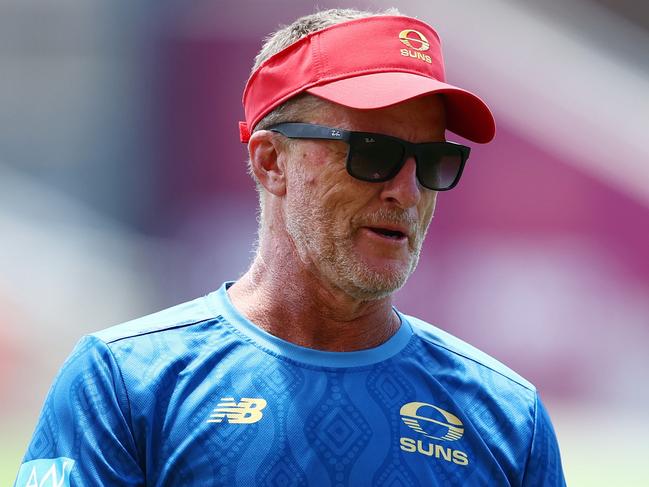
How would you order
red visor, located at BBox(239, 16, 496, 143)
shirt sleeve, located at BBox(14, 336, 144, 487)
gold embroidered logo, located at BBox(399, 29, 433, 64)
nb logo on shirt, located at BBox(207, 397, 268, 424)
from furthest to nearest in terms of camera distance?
gold embroidered logo, located at BBox(399, 29, 433, 64), red visor, located at BBox(239, 16, 496, 143), nb logo on shirt, located at BBox(207, 397, 268, 424), shirt sleeve, located at BBox(14, 336, 144, 487)

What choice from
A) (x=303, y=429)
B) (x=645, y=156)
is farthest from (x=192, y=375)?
(x=645, y=156)

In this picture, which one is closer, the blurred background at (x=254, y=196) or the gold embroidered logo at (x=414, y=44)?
the gold embroidered logo at (x=414, y=44)

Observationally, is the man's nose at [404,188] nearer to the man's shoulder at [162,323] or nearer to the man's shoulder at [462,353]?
the man's shoulder at [462,353]

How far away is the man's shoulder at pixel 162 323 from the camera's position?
200 cm

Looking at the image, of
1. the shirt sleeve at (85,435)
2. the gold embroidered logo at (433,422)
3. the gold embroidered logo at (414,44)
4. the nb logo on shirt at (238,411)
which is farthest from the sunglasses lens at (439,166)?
the shirt sleeve at (85,435)

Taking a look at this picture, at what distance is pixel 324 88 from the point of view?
213cm

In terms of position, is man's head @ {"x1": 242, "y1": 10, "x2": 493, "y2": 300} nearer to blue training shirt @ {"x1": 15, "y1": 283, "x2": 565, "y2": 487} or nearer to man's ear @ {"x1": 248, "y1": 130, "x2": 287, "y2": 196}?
man's ear @ {"x1": 248, "y1": 130, "x2": 287, "y2": 196}

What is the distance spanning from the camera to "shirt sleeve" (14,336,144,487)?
179cm

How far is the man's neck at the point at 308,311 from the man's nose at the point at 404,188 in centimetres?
25

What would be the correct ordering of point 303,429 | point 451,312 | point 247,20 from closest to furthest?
point 303,429
point 451,312
point 247,20

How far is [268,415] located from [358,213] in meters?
0.51

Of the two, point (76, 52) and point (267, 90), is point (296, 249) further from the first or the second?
point (76, 52)

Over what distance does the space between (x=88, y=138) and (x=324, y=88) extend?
15.6ft

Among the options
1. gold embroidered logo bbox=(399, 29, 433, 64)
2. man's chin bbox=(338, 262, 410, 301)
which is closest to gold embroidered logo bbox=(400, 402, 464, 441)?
man's chin bbox=(338, 262, 410, 301)
